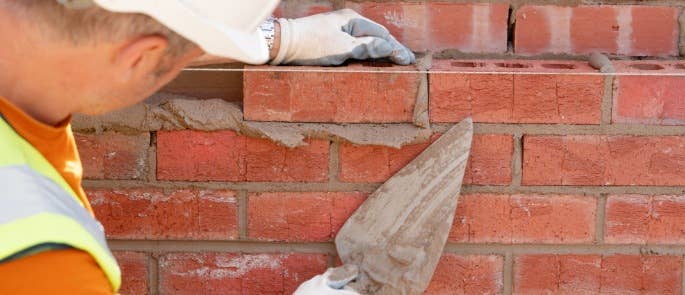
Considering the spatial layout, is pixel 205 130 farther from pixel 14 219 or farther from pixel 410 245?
pixel 14 219

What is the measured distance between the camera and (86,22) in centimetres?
104

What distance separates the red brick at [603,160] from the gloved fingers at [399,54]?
0.29 m

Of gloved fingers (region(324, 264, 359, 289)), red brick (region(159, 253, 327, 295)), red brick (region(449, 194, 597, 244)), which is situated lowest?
red brick (region(159, 253, 327, 295))

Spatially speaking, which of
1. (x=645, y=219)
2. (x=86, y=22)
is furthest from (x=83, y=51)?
(x=645, y=219)

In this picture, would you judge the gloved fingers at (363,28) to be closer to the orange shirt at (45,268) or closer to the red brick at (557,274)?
the red brick at (557,274)

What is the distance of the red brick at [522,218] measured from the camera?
196cm

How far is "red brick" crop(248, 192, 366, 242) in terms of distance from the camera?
195 cm

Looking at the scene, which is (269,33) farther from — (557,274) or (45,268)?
(45,268)

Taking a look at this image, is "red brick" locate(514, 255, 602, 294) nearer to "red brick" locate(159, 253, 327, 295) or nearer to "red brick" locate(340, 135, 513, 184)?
"red brick" locate(340, 135, 513, 184)

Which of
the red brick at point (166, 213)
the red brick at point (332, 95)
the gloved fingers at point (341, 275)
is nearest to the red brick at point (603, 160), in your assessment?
the red brick at point (332, 95)

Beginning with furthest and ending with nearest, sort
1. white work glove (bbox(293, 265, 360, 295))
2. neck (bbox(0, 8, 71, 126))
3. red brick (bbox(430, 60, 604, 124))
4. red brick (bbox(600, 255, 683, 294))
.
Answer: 1. red brick (bbox(600, 255, 683, 294))
2. red brick (bbox(430, 60, 604, 124))
3. white work glove (bbox(293, 265, 360, 295))
4. neck (bbox(0, 8, 71, 126))

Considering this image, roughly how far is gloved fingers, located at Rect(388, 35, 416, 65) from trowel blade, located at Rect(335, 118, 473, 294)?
0.17 metres

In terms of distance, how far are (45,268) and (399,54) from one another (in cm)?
107

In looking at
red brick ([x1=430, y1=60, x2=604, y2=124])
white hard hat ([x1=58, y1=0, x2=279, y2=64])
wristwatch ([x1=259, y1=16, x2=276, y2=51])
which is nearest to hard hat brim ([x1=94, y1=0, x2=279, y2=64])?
white hard hat ([x1=58, y1=0, x2=279, y2=64])
